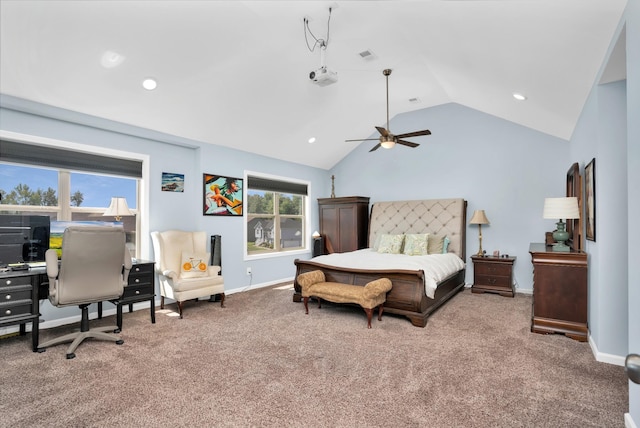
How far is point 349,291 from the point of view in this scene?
12.8ft

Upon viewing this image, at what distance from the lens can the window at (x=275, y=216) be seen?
6246 mm

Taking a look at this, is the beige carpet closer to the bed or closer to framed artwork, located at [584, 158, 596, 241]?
the bed

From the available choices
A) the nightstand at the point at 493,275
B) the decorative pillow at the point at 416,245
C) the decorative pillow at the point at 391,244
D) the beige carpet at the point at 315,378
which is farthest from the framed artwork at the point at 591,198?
the decorative pillow at the point at 391,244

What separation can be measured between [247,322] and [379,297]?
5.26 ft

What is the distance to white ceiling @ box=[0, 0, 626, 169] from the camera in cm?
268

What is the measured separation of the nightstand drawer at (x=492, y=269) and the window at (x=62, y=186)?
533 centimetres

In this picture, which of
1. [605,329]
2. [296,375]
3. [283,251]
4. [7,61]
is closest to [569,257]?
[605,329]

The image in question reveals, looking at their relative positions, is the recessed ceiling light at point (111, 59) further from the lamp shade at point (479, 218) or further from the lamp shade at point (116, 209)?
the lamp shade at point (479, 218)

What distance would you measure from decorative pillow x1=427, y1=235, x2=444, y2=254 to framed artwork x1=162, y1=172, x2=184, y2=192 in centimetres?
421

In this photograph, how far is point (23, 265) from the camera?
10.8ft

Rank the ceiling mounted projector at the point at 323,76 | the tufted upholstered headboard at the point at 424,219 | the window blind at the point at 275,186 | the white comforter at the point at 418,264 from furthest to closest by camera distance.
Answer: the window blind at the point at 275,186
the tufted upholstered headboard at the point at 424,219
the white comforter at the point at 418,264
the ceiling mounted projector at the point at 323,76

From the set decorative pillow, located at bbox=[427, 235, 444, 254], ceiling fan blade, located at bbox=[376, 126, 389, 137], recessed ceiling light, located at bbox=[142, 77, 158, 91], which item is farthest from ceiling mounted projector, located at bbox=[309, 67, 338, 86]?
decorative pillow, located at bbox=[427, 235, 444, 254]

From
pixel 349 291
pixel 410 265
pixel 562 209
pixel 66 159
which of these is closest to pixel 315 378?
pixel 349 291

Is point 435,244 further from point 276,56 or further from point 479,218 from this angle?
point 276,56
